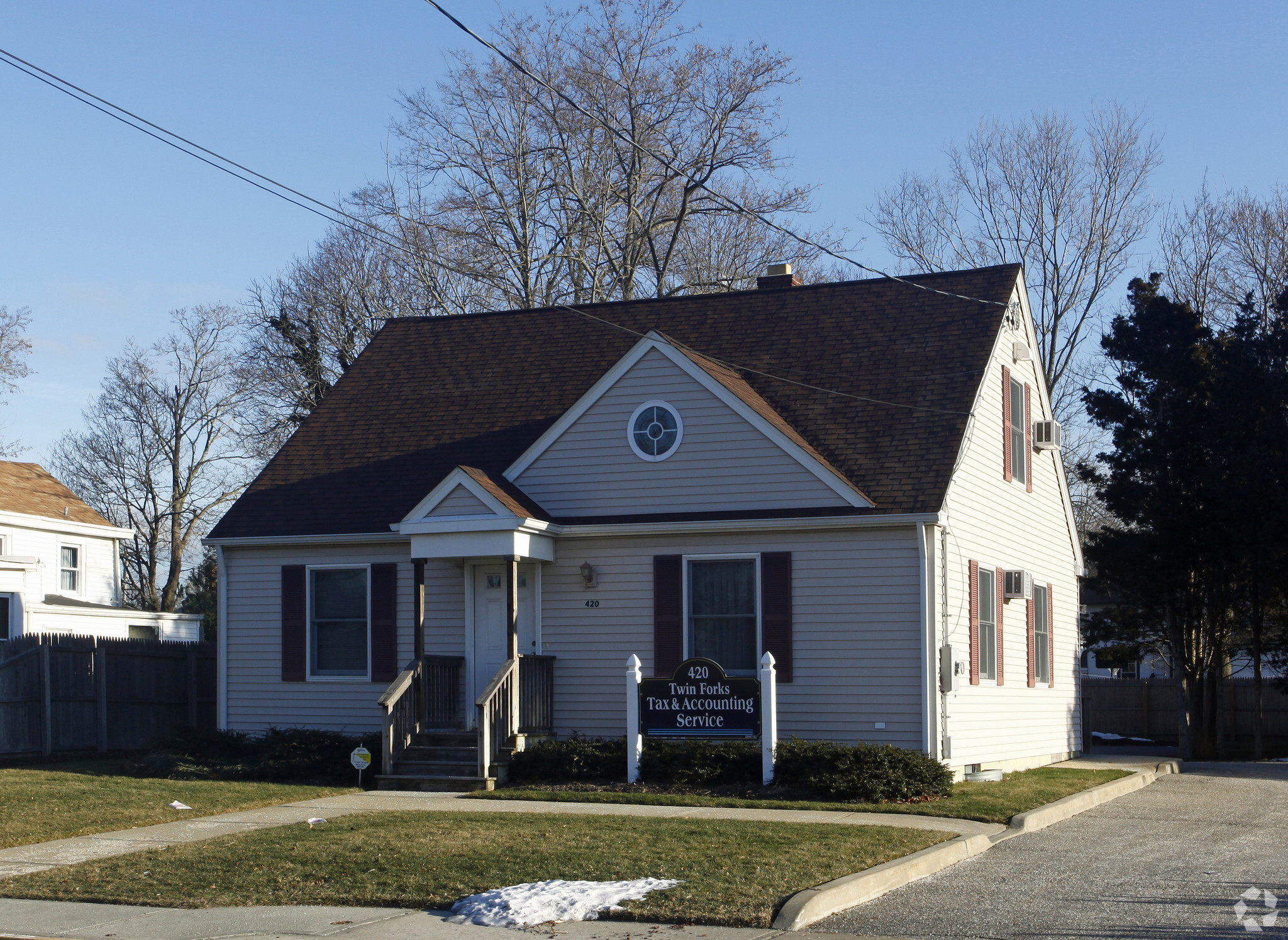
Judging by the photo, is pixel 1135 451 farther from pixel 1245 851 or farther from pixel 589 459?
pixel 1245 851

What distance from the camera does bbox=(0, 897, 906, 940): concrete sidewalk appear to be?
8.11 metres

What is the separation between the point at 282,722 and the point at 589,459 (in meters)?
5.79

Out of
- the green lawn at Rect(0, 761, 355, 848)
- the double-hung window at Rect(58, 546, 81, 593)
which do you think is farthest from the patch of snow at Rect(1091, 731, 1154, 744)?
the double-hung window at Rect(58, 546, 81, 593)

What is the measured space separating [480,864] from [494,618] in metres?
8.62

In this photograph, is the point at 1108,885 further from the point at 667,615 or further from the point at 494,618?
the point at 494,618

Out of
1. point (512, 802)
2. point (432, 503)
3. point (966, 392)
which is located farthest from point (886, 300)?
point (512, 802)

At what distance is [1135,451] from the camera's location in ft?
83.0

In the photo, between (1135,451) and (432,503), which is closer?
(432,503)

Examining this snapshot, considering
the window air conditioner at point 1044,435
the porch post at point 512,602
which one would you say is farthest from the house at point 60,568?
the window air conditioner at point 1044,435

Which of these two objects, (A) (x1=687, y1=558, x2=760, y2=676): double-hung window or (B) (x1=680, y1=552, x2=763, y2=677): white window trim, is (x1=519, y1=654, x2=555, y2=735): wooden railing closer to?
(B) (x1=680, y1=552, x2=763, y2=677): white window trim

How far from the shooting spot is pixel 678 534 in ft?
57.7

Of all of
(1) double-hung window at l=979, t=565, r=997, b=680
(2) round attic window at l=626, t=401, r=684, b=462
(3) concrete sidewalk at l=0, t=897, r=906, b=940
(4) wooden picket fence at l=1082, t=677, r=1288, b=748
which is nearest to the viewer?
(3) concrete sidewalk at l=0, t=897, r=906, b=940

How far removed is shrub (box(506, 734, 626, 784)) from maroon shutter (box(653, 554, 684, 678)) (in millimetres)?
1280

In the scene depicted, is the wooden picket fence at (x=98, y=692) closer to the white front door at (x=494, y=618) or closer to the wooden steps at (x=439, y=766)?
the wooden steps at (x=439, y=766)
